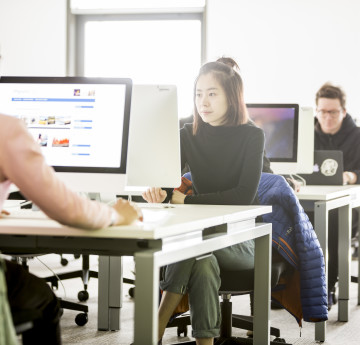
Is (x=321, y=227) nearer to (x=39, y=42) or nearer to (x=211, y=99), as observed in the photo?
(x=211, y=99)

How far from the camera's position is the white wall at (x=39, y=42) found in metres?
6.76

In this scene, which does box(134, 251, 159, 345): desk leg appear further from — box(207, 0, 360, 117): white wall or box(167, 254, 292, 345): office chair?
box(207, 0, 360, 117): white wall

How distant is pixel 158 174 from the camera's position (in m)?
2.45

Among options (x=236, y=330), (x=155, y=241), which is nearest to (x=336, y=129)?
(x=236, y=330)

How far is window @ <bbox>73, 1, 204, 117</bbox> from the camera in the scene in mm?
6699

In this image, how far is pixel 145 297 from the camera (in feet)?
5.05

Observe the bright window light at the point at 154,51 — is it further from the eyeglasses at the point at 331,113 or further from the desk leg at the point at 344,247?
the desk leg at the point at 344,247

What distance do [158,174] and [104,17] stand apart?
4.68 meters

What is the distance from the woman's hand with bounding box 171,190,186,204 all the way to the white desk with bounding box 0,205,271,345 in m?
0.12

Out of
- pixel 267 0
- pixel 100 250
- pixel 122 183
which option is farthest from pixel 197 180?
pixel 267 0

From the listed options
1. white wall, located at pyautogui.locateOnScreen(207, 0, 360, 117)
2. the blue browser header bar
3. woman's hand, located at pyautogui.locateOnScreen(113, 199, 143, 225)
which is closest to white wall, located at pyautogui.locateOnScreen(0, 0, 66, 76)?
white wall, located at pyautogui.locateOnScreen(207, 0, 360, 117)

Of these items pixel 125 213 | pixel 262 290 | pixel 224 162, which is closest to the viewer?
pixel 125 213

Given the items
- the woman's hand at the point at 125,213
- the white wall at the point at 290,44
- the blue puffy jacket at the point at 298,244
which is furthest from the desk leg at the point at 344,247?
the white wall at the point at 290,44

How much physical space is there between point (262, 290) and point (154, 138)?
25.8 inches
